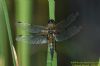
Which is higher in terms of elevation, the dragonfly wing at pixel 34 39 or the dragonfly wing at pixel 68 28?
the dragonfly wing at pixel 68 28

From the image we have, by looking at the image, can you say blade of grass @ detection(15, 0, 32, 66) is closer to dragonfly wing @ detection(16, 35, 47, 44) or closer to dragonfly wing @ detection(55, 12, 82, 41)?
dragonfly wing @ detection(16, 35, 47, 44)

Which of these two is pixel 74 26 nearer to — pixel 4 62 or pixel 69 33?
pixel 69 33

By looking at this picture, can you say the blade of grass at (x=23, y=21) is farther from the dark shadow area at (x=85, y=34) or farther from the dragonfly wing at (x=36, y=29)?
the dark shadow area at (x=85, y=34)

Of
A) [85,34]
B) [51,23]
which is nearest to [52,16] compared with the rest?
[51,23]

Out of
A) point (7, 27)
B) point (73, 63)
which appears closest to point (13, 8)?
point (7, 27)

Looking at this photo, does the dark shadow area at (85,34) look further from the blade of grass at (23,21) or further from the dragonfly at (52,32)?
the blade of grass at (23,21)

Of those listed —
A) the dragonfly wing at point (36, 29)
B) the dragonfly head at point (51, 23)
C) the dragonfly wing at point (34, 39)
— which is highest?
the dragonfly head at point (51, 23)

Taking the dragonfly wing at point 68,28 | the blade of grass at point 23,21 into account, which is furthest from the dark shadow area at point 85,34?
the blade of grass at point 23,21
